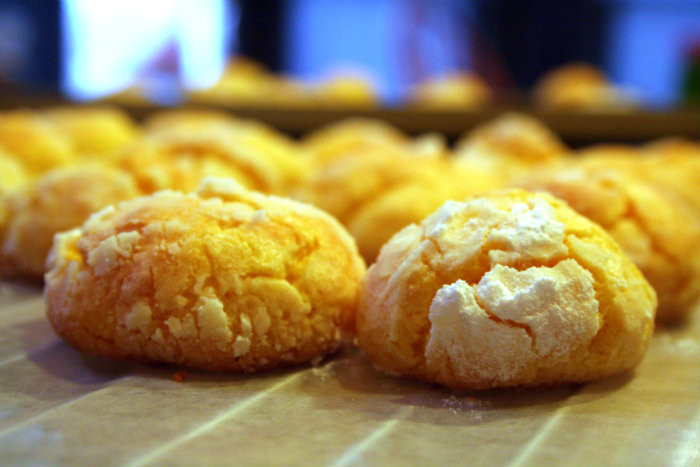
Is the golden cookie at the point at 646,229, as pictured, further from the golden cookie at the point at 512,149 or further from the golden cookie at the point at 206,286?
the golden cookie at the point at 512,149

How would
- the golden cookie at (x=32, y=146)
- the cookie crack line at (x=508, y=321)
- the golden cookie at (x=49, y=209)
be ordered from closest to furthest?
1. the cookie crack line at (x=508, y=321)
2. the golden cookie at (x=49, y=209)
3. the golden cookie at (x=32, y=146)

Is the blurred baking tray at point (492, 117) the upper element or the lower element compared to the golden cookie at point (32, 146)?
upper

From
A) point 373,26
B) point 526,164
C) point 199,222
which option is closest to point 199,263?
point 199,222

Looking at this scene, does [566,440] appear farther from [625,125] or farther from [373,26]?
[373,26]

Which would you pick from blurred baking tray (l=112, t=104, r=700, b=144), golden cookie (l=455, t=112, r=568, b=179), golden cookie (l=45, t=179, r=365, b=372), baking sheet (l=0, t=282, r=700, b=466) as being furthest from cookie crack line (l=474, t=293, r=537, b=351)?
blurred baking tray (l=112, t=104, r=700, b=144)

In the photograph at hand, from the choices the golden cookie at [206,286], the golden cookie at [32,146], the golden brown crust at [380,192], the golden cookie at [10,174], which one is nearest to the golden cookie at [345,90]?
the golden cookie at [32,146]

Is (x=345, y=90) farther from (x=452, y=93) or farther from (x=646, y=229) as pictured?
(x=646, y=229)
